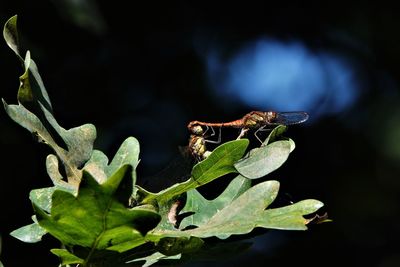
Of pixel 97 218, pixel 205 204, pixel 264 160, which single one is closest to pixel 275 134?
pixel 264 160

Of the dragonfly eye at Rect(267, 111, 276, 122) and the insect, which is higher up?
the dragonfly eye at Rect(267, 111, 276, 122)

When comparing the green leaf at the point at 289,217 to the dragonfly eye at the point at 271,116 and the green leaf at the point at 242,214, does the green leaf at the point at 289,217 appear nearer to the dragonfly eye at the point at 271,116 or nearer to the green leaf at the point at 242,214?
the green leaf at the point at 242,214

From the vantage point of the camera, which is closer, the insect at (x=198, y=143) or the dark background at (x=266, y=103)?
the insect at (x=198, y=143)

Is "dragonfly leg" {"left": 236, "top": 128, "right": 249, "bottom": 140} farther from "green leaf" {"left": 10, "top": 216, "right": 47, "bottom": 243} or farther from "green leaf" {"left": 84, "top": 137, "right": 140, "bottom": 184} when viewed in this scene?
"green leaf" {"left": 10, "top": 216, "right": 47, "bottom": 243}

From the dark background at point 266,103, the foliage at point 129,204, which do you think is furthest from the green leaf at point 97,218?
the dark background at point 266,103

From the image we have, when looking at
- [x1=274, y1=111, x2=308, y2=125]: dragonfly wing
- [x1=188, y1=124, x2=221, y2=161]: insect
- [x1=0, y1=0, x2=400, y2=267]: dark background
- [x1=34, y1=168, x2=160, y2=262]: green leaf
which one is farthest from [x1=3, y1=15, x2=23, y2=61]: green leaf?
[x1=0, y1=0, x2=400, y2=267]: dark background
